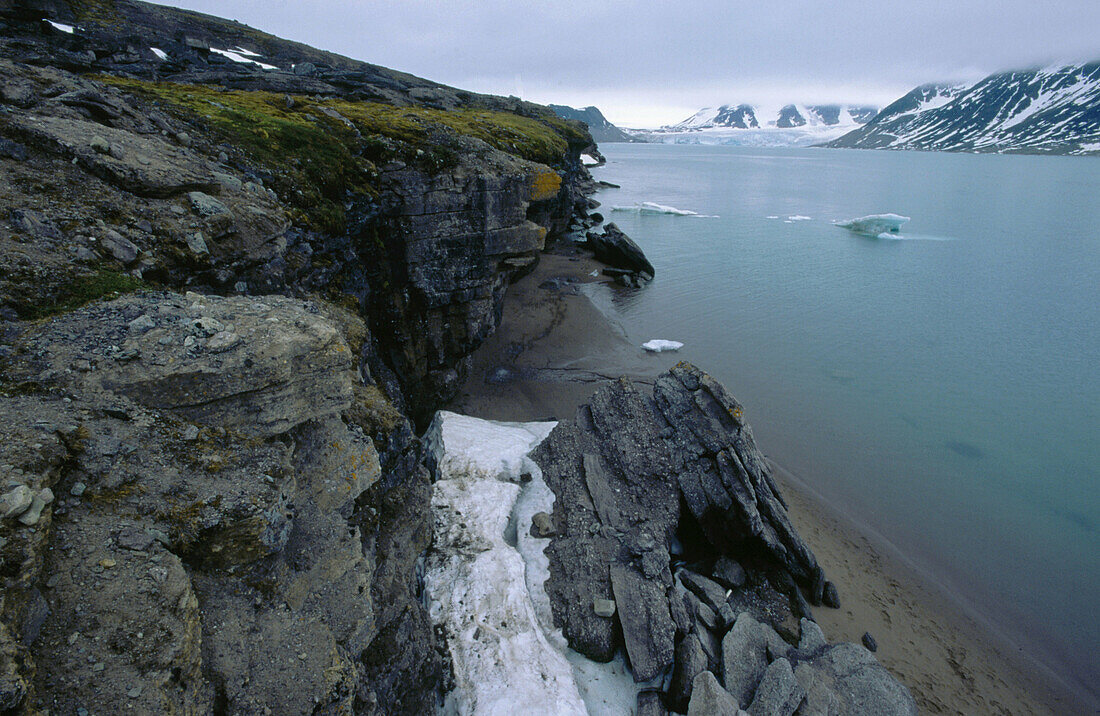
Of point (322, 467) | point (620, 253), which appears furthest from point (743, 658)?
point (620, 253)

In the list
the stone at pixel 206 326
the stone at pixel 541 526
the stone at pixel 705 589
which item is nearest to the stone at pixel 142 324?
the stone at pixel 206 326

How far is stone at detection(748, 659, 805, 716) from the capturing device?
8.52 meters

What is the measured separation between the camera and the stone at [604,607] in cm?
968

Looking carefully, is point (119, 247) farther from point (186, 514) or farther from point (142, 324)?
point (186, 514)

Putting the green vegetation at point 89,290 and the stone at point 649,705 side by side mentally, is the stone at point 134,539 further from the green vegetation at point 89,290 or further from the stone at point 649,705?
the stone at point 649,705

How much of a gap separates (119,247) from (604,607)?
1050cm

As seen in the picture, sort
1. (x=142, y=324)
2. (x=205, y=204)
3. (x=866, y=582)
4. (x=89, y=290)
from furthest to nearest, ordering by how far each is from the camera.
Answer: (x=866, y=582) → (x=205, y=204) → (x=89, y=290) → (x=142, y=324)

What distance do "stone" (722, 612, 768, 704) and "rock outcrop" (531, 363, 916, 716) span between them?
23 mm

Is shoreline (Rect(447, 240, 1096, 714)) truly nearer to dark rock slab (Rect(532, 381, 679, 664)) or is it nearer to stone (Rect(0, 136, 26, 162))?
dark rock slab (Rect(532, 381, 679, 664))

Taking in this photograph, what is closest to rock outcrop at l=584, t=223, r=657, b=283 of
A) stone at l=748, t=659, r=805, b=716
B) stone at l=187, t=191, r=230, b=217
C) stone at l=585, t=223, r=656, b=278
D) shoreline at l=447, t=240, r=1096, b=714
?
stone at l=585, t=223, r=656, b=278

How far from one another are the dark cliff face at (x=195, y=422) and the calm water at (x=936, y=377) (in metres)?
16.3

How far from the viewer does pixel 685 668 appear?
895 cm

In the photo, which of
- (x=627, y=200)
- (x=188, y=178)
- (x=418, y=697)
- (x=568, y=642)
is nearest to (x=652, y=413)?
(x=568, y=642)

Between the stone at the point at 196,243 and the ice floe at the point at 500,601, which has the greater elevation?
the stone at the point at 196,243
